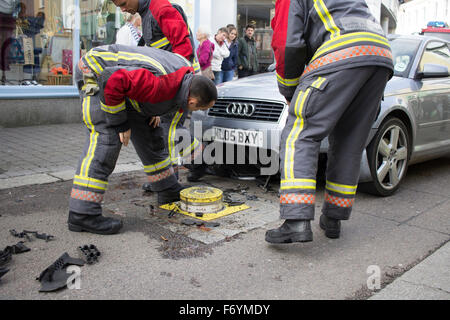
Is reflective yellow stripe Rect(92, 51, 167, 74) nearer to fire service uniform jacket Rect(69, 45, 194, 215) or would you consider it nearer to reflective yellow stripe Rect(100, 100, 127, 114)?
fire service uniform jacket Rect(69, 45, 194, 215)

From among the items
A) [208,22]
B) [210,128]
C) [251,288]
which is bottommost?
[251,288]

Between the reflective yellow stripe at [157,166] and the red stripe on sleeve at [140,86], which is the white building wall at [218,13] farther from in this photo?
the red stripe on sleeve at [140,86]

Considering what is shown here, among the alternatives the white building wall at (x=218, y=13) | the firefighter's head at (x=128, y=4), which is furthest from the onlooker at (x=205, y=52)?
the firefighter's head at (x=128, y=4)

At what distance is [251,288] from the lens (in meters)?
2.66

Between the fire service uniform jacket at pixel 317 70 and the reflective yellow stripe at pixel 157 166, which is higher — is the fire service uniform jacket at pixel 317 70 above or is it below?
above

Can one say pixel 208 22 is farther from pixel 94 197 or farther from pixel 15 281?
pixel 15 281

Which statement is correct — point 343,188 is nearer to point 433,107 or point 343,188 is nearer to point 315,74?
point 315,74

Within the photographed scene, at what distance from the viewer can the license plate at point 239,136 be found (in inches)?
173

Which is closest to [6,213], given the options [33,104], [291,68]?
[291,68]

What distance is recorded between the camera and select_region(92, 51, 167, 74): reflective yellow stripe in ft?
10.8

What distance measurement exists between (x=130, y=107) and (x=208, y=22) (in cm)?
946

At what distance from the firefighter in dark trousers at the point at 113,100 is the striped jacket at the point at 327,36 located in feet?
2.00

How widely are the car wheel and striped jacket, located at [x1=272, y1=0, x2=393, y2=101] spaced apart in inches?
56.9

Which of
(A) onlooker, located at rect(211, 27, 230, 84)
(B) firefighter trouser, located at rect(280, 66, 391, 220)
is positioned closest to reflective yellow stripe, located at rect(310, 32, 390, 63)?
(B) firefighter trouser, located at rect(280, 66, 391, 220)
